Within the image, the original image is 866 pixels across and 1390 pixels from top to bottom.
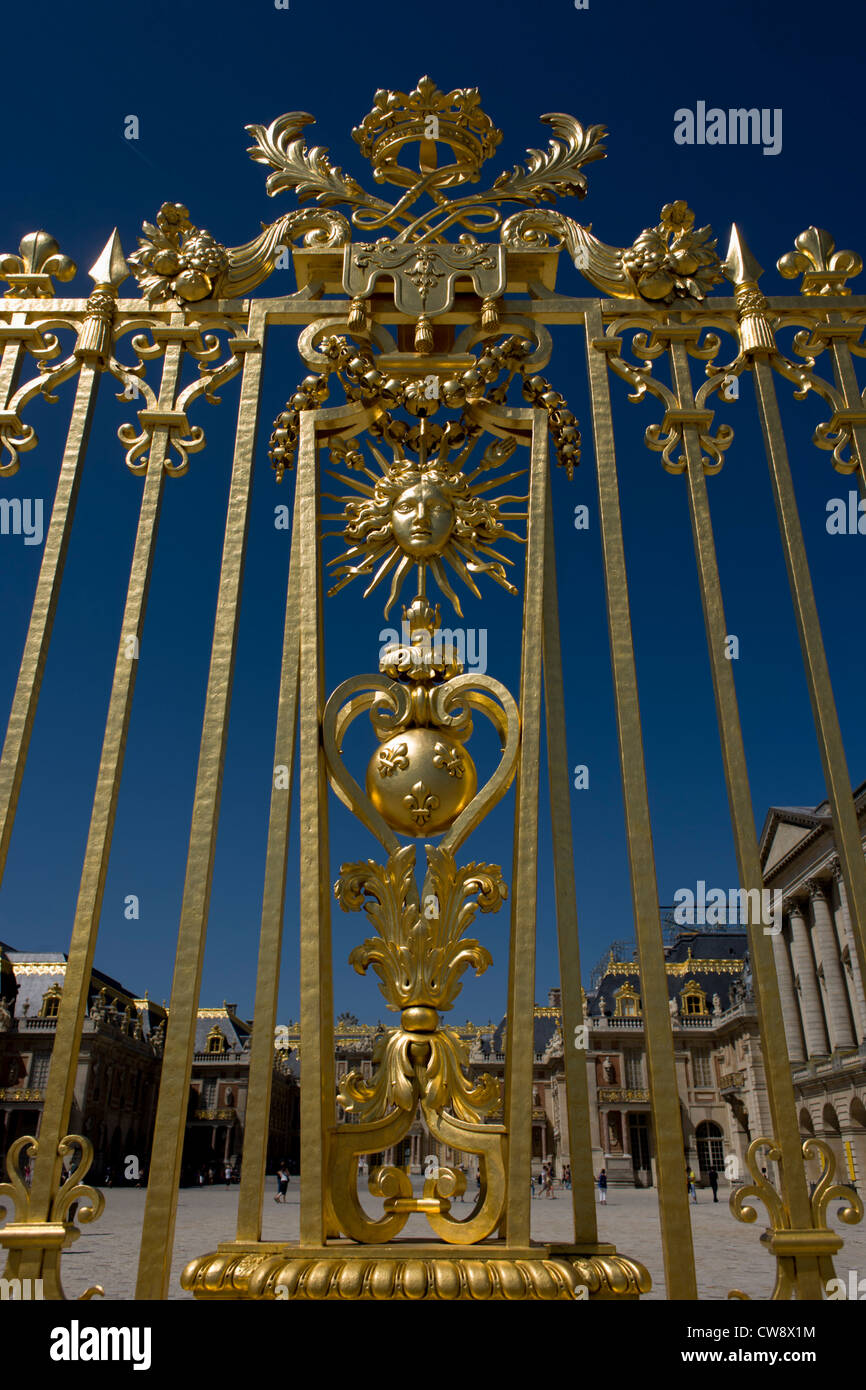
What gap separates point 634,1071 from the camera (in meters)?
43.6

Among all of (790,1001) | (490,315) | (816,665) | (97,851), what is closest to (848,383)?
(816,665)

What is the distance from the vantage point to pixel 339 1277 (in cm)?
328

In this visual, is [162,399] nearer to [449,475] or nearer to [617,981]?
[449,475]

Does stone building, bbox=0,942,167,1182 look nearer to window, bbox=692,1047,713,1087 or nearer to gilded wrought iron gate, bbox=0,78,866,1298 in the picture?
window, bbox=692,1047,713,1087

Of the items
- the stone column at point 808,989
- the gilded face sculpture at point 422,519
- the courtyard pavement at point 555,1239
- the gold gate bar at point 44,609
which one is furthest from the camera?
the stone column at point 808,989

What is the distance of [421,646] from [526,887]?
1165 millimetres

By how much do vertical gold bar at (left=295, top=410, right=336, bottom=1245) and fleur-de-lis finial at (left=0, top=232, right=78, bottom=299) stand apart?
147 cm

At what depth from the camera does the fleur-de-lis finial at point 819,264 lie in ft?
15.6

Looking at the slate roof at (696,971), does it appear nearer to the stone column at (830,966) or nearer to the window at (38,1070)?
the stone column at (830,966)

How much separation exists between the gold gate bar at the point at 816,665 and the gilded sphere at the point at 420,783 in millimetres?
1476

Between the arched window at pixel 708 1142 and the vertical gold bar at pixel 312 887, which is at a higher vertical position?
the arched window at pixel 708 1142

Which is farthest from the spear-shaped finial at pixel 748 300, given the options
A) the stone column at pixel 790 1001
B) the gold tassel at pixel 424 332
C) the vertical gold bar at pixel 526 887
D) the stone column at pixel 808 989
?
the stone column at pixel 790 1001

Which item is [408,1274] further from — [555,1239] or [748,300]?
[555,1239]

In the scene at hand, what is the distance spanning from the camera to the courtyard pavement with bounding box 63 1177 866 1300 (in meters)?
9.84
